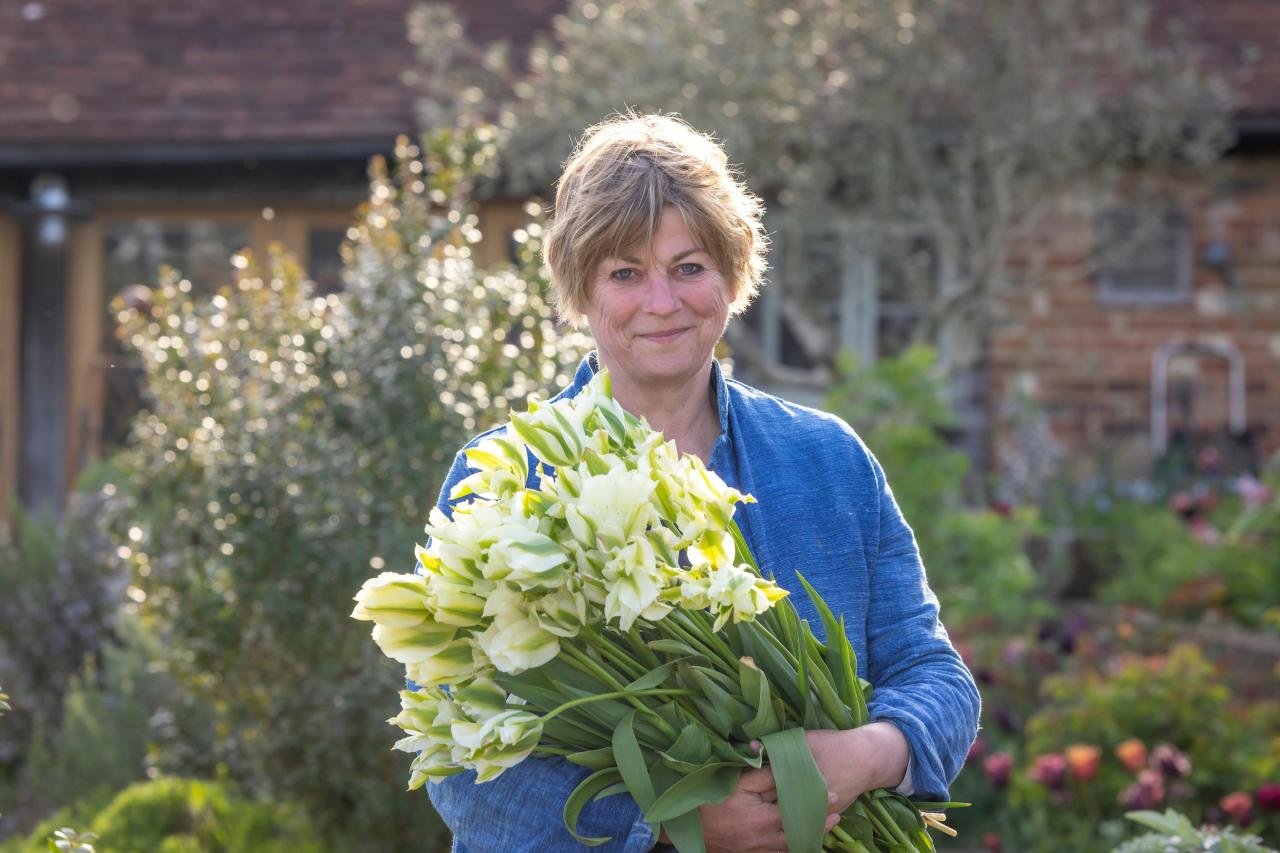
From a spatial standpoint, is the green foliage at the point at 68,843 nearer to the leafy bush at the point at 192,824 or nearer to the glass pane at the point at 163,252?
the leafy bush at the point at 192,824

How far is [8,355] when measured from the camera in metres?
10.7

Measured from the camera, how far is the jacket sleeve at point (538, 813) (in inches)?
83.7

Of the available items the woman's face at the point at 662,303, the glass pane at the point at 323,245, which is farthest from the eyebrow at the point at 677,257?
the glass pane at the point at 323,245

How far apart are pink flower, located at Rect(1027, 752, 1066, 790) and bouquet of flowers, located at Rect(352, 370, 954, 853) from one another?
2728mm

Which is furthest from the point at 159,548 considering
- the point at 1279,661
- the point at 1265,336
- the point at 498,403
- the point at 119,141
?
the point at 1265,336

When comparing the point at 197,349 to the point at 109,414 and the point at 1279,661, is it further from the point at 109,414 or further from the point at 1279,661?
the point at 109,414

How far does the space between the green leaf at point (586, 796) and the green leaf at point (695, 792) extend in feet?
0.33

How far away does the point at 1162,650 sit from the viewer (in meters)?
6.66

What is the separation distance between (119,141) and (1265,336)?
287 inches

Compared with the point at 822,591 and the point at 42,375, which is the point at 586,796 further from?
the point at 42,375

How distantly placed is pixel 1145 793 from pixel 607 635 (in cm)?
281

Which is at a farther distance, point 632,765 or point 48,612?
point 48,612

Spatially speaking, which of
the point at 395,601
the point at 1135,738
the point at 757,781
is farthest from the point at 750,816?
the point at 1135,738

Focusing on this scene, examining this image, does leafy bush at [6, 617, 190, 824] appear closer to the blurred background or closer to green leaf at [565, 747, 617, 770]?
the blurred background
